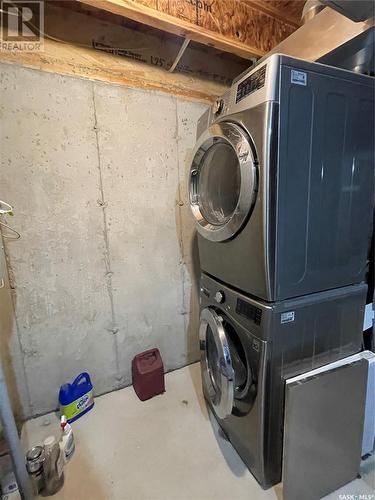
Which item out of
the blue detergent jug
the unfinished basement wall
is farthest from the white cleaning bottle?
the unfinished basement wall

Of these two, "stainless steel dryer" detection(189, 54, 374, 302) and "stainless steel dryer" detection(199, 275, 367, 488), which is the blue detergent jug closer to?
"stainless steel dryer" detection(199, 275, 367, 488)

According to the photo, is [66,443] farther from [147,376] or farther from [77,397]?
[147,376]

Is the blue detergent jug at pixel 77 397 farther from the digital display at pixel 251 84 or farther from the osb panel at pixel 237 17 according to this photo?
the osb panel at pixel 237 17

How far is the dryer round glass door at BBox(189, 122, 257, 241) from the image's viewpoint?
1.04 meters

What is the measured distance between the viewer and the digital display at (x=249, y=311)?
109 cm

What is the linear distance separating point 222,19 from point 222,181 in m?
1.07

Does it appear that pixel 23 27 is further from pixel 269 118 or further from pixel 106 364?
pixel 106 364

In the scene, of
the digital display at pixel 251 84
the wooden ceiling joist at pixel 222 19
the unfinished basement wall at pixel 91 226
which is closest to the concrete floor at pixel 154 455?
the unfinished basement wall at pixel 91 226

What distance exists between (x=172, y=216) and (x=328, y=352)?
1.32 m

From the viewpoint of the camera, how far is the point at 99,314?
181 cm

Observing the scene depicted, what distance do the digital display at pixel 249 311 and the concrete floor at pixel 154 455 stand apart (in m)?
0.87

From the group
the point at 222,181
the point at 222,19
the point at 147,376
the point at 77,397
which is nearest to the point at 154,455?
the point at 147,376

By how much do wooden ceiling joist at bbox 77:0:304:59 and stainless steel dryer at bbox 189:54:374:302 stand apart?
0.62 metres

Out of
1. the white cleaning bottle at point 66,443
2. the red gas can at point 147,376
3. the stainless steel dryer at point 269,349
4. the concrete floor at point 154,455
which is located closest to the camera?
the stainless steel dryer at point 269,349
